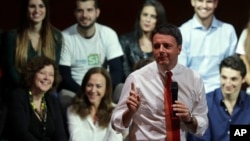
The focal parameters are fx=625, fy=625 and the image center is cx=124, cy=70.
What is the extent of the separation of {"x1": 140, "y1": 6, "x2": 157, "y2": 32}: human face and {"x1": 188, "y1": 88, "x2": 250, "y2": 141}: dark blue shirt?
61 centimetres

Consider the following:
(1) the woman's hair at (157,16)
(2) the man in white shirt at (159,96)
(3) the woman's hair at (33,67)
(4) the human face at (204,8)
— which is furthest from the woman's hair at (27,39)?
(2) the man in white shirt at (159,96)

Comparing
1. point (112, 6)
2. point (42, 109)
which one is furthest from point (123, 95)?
point (112, 6)

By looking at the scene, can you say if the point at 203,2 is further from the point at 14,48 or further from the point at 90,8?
the point at 14,48

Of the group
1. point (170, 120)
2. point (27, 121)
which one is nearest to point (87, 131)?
point (27, 121)

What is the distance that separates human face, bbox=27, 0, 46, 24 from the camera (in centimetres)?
365

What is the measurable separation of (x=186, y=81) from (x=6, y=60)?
4.86 feet

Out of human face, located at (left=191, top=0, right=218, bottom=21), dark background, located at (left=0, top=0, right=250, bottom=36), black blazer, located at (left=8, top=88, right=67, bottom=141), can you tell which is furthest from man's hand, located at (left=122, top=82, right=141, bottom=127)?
dark background, located at (left=0, top=0, right=250, bottom=36)

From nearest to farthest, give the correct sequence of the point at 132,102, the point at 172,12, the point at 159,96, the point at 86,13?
the point at 132,102
the point at 159,96
the point at 86,13
the point at 172,12

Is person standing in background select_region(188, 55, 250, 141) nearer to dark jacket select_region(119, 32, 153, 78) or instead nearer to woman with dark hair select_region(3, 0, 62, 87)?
dark jacket select_region(119, 32, 153, 78)

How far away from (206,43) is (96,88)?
805mm

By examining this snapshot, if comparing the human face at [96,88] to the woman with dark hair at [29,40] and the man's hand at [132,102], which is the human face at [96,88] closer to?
the woman with dark hair at [29,40]

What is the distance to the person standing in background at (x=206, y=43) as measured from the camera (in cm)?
383

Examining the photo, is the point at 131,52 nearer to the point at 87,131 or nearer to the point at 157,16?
the point at 157,16

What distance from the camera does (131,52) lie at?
3861mm
